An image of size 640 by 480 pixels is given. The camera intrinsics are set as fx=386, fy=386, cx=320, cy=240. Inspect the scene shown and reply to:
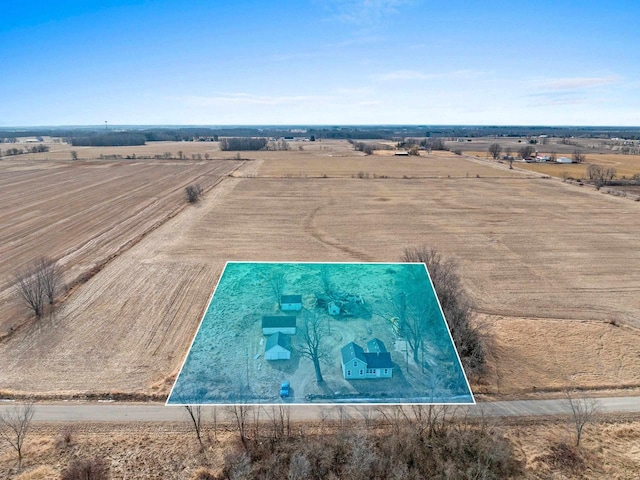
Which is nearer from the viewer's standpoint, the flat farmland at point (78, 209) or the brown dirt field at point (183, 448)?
the brown dirt field at point (183, 448)

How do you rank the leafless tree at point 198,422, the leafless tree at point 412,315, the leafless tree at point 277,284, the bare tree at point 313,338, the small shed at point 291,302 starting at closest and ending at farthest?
the bare tree at point 313,338 < the leafless tree at point 412,315 < the small shed at point 291,302 < the leafless tree at point 277,284 < the leafless tree at point 198,422

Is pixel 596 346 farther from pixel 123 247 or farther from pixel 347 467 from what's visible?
pixel 123 247

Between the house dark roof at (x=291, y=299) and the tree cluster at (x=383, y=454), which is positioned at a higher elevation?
the house dark roof at (x=291, y=299)

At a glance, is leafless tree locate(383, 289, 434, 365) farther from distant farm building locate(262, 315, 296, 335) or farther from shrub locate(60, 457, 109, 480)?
shrub locate(60, 457, 109, 480)

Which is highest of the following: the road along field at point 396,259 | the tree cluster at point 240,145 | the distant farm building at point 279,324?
the tree cluster at point 240,145

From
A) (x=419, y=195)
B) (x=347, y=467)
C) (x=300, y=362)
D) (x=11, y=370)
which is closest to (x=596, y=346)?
(x=347, y=467)

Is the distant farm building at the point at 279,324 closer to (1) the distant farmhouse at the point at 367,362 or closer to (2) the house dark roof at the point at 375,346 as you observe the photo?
(1) the distant farmhouse at the point at 367,362

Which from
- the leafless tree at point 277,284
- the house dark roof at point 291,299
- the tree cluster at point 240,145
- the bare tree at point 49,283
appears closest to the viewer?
the house dark roof at point 291,299

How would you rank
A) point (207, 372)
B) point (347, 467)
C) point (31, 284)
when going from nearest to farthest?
point (207, 372) < point (347, 467) < point (31, 284)

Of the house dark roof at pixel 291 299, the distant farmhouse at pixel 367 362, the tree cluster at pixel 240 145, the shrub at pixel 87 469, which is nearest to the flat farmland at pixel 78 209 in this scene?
the shrub at pixel 87 469
